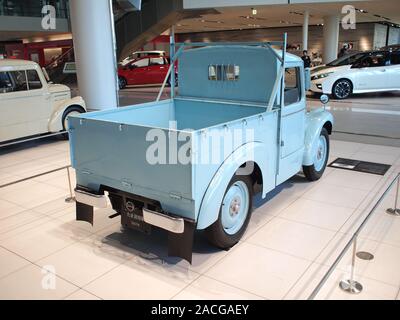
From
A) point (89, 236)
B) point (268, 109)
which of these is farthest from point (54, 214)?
point (268, 109)

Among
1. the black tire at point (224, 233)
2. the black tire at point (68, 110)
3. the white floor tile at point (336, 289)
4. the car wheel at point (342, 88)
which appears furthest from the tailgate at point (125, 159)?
the car wheel at point (342, 88)

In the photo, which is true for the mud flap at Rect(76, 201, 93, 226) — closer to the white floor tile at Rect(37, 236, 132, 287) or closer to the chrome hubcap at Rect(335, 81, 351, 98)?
the white floor tile at Rect(37, 236, 132, 287)

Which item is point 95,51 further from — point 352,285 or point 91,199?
point 352,285

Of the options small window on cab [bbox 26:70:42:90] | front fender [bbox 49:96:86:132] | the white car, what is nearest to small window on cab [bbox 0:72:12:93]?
small window on cab [bbox 26:70:42:90]

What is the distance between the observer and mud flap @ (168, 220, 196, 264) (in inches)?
123

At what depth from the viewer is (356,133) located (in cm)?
820

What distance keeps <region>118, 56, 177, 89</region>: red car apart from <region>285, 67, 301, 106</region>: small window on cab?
44.1 ft

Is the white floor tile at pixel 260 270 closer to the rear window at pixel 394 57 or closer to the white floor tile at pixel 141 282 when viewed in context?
the white floor tile at pixel 141 282

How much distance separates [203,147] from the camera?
3.03 m

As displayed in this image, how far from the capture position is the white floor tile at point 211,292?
294cm

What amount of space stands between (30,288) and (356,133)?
279 inches

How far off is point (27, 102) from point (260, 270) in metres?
5.68
